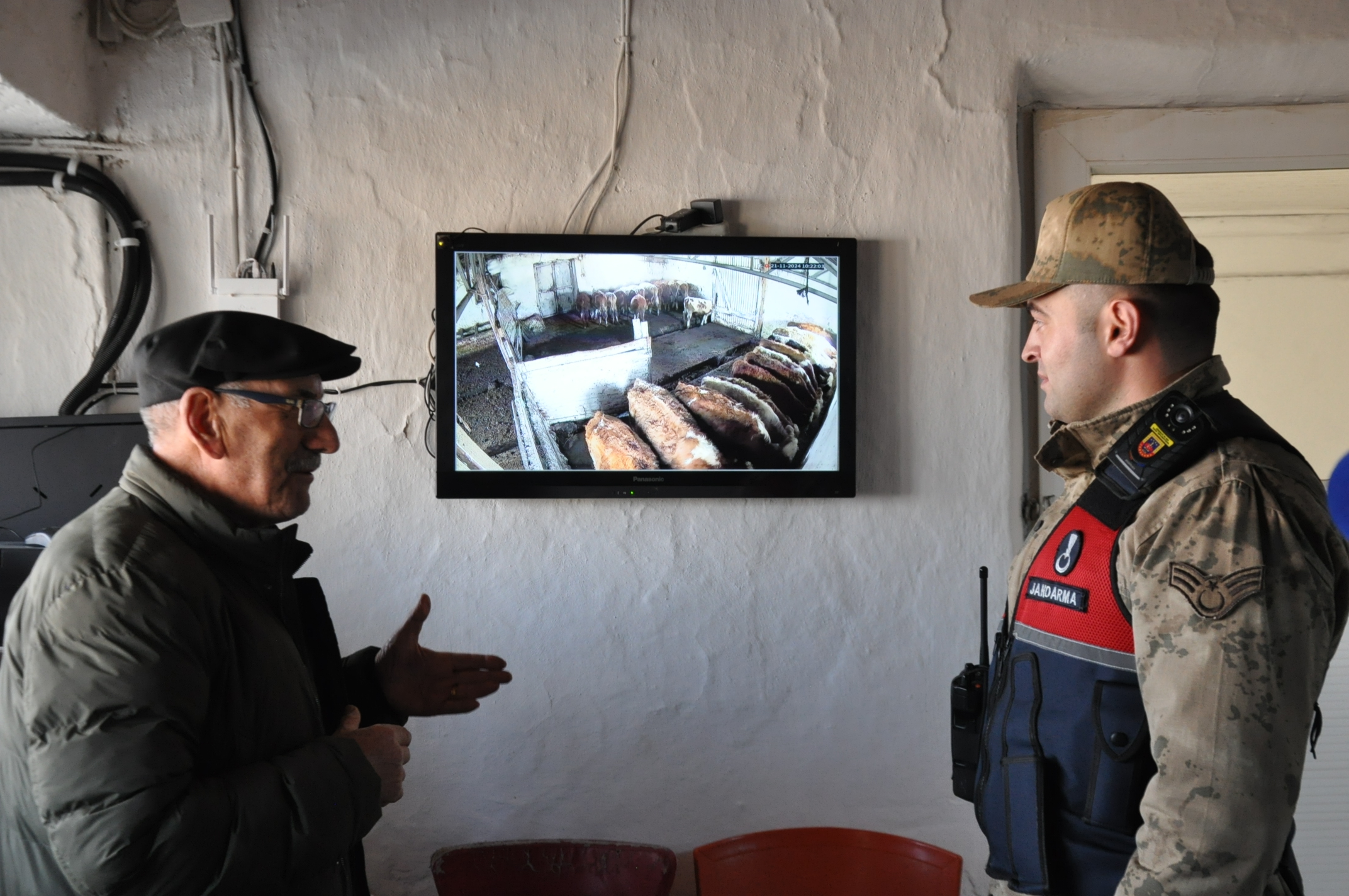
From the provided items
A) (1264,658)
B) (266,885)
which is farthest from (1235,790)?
(266,885)

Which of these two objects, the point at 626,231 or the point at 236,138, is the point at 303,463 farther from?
the point at 236,138

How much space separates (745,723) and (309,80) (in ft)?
6.55

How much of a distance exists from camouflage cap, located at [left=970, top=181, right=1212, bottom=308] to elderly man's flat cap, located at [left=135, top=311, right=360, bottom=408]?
111 centimetres

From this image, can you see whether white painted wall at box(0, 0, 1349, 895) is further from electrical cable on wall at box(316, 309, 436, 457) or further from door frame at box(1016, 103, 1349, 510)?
door frame at box(1016, 103, 1349, 510)

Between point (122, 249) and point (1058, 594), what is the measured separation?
7.54ft

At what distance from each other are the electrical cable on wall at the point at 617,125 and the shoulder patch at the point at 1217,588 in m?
1.72

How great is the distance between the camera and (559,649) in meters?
2.45

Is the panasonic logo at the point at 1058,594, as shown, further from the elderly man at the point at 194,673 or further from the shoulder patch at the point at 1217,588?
the elderly man at the point at 194,673

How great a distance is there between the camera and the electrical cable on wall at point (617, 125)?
2.43 m

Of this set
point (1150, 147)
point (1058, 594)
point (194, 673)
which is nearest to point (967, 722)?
point (1058, 594)

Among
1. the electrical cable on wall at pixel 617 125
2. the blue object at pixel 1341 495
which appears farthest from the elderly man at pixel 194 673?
the blue object at pixel 1341 495

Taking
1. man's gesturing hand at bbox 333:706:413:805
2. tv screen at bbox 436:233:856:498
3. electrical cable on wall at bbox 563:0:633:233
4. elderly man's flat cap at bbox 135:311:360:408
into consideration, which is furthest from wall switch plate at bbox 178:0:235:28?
man's gesturing hand at bbox 333:706:413:805

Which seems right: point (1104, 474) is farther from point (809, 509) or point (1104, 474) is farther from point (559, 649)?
point (559, 649)

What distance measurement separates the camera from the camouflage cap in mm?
1312
